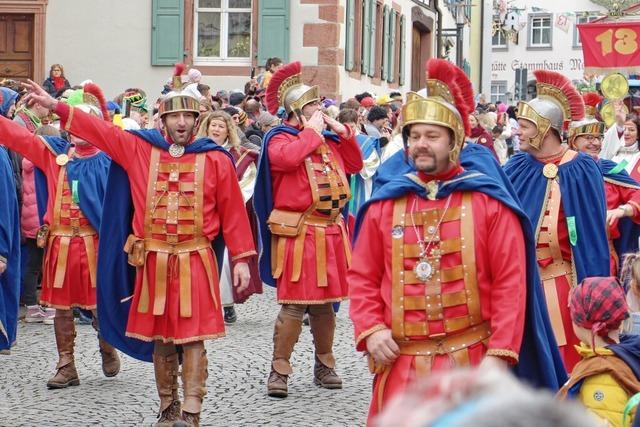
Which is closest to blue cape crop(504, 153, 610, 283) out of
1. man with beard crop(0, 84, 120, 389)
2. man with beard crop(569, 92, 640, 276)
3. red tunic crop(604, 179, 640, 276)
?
man with beard crop(569, 92, 640, 276)

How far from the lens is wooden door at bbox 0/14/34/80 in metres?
22.7

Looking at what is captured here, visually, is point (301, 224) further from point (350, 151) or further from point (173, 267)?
point (173, 267)

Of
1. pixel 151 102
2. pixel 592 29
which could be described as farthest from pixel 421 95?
pixel 151 102

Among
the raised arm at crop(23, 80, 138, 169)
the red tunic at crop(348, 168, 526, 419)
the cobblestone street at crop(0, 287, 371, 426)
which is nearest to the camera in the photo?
the red tunic at crop(348, 168, 526, 419)

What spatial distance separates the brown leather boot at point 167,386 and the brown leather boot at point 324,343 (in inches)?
61.6

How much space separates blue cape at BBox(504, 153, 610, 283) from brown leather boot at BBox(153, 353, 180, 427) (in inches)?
78.0

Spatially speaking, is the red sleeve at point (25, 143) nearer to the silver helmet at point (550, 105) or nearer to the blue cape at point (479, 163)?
the silver helmet at point (550, 105)

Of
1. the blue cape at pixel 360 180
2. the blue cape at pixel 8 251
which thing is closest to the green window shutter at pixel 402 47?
the blue cape at pixel 360 180

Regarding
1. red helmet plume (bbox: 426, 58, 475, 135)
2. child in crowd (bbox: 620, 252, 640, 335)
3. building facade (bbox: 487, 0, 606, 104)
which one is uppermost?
building facade (bbox: 487, 0, 606, 104)

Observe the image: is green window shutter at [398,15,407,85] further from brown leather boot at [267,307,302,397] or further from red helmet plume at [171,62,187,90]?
red helmet plume at [171,62,187,90]

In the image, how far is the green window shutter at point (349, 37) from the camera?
24.2m

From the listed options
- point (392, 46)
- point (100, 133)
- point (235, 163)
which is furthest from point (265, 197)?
point (392, 46)

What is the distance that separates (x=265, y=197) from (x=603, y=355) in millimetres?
4121

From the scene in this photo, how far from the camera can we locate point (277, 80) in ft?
27.3
